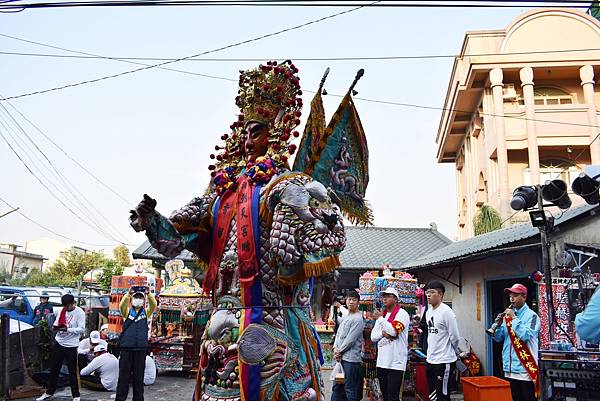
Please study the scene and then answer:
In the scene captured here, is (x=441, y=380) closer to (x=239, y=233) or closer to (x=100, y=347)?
(x=239, y=233)

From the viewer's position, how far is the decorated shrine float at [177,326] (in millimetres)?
11266

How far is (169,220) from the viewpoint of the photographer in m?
2.71

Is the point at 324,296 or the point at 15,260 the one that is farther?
the point at 15,260

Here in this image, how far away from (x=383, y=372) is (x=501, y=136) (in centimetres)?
1629

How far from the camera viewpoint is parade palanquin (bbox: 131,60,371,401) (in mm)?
2355

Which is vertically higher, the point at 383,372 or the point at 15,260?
the point at 15,260

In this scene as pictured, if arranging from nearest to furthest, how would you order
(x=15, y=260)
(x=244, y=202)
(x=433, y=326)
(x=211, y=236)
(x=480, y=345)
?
1. (x=244, y=202)
2. (x=211, y=236)
3. (x=433, y=326)
4. (x=480, y=345)
5. (x=15, y=260)

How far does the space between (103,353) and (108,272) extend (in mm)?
24649

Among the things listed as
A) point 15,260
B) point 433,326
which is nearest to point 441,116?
point 433,326

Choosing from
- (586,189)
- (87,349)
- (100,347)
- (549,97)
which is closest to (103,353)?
(100,347)

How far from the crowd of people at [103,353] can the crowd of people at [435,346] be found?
284cm

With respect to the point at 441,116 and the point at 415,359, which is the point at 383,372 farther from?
the point at 441,116

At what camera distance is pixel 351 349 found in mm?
7406

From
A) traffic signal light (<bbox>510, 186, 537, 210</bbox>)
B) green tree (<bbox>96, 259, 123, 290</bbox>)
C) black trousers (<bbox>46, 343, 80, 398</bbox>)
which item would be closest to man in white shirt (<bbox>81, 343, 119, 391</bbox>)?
black trousers (<bbox>46, 343, 80, 398</bbox>)
